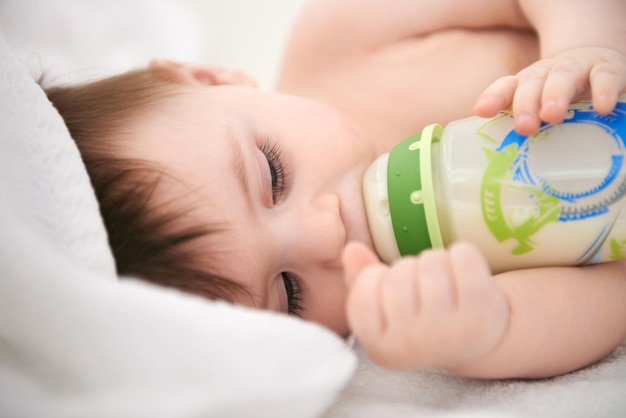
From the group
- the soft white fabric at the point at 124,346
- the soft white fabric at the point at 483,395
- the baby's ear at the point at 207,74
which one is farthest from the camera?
the baby's ear at the point at 207,74

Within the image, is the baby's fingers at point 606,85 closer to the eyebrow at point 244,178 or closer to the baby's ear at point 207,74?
the eyebrow at point 244,178

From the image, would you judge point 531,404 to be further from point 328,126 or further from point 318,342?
point 328,126

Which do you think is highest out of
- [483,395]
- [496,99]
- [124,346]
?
[496,99]

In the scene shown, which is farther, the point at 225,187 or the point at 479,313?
the point at 225,187

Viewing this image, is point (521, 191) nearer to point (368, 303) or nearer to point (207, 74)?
point (368, 303)

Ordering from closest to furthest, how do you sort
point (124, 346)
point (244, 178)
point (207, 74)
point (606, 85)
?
point (124, 346) → point (606, 85) → point (244, 178) → point (207, 74)

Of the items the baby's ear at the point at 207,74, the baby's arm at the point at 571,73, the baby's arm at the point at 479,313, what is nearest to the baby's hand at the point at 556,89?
the baby's arm at the point at 571,73

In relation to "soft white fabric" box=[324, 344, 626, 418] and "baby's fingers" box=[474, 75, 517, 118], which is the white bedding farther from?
"baby's fingers" box=[474, 75, 517, 118]

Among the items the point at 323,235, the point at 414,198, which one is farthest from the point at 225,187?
the point at 414,198

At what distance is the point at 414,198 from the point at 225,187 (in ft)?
0.82

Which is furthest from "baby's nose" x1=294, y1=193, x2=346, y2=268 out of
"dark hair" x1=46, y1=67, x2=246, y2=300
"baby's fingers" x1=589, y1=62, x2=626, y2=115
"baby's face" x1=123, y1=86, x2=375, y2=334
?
"baby's fingers" x1=589, y1=62, x2=626, y2=115

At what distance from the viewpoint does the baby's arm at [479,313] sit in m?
0.64

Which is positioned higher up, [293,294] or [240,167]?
[240,167]

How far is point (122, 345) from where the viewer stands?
2.08 feet
